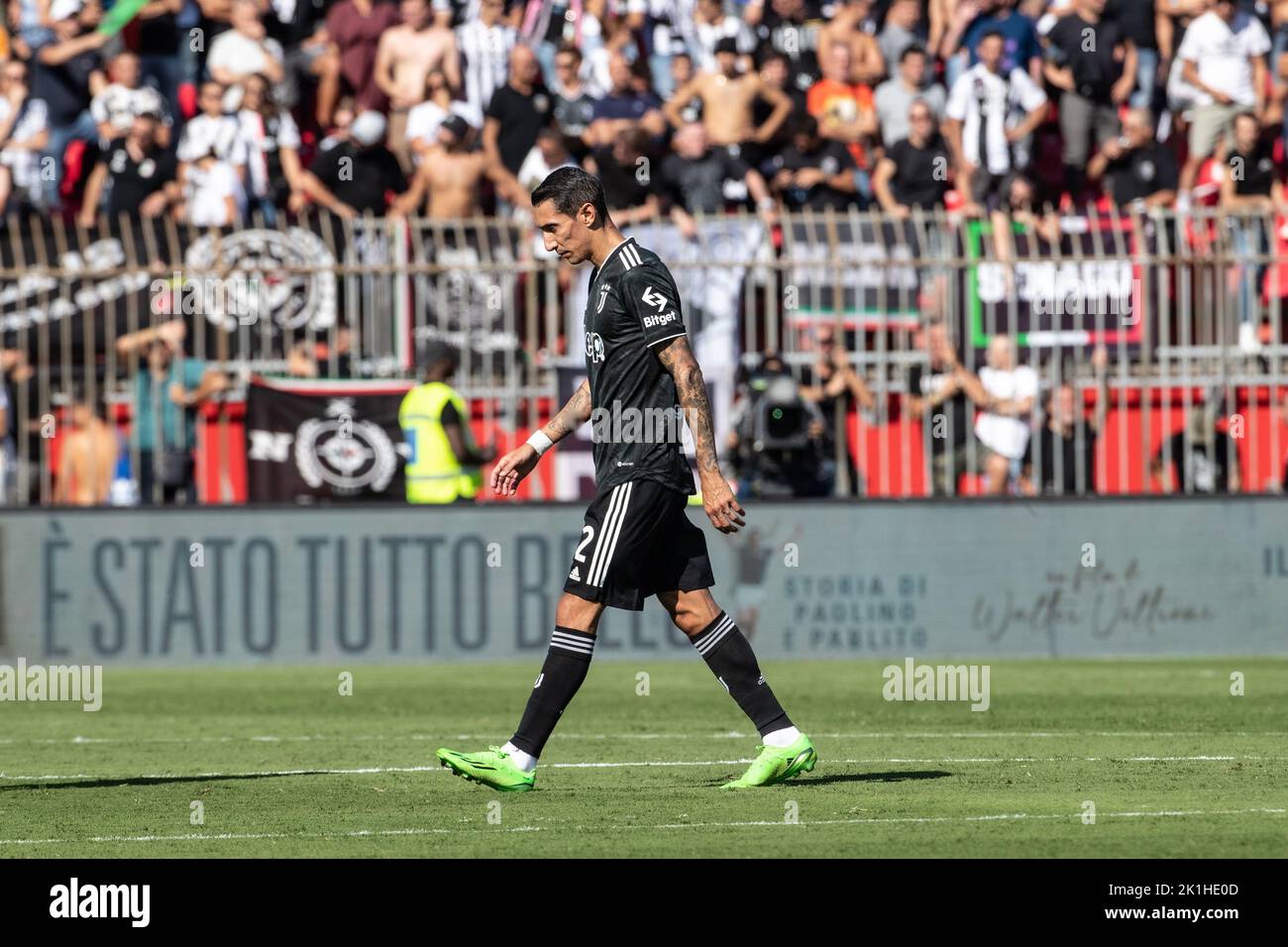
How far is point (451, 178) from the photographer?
2058 centimetres

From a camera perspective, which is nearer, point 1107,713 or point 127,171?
point 1107,713

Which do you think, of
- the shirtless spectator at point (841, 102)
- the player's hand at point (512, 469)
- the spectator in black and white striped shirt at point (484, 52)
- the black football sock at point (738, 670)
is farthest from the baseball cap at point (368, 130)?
the black football sock at point (738, 670)

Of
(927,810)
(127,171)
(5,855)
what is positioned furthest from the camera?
(127,171)

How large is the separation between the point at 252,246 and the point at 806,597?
5.11 metres

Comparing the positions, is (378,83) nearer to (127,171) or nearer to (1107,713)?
(127,171)

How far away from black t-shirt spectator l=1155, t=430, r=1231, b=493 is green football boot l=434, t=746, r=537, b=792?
10.0 m

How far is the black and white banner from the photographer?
18094mm

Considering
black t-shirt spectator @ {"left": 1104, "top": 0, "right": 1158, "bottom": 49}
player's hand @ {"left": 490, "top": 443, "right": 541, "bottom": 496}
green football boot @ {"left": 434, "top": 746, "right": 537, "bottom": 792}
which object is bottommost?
green football boot @ {"left": 434, "top": 746, "right": 537, "bottom": 792}

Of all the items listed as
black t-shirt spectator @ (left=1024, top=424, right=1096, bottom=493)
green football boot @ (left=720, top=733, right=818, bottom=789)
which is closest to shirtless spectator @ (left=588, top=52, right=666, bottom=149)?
black t-shirt spectator @ (left=1024, top=424, right=1096, bottom=493)

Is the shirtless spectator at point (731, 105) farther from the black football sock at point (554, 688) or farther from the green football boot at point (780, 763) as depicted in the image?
the black football sock at point (554, 688)

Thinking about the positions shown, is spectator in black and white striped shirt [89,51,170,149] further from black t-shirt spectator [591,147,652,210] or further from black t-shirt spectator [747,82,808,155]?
black t-shirt spectator [747,82,808,155]

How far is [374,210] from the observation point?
20719 millimetres

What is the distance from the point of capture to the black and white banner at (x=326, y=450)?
1809 centimetres

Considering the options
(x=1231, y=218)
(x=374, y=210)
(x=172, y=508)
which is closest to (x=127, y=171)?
(x=374, y=210)
